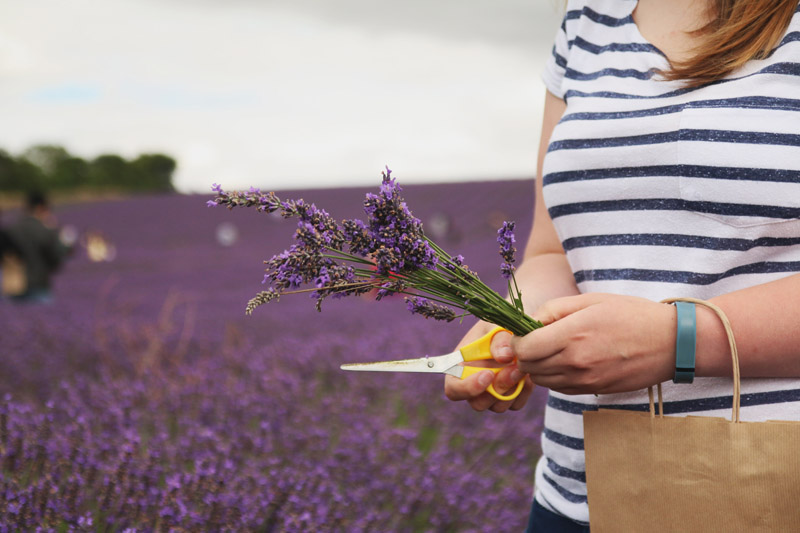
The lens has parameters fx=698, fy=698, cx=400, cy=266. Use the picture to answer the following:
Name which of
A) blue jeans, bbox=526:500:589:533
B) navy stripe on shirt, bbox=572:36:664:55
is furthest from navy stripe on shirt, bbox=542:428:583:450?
navy stripe on shirt, bbox=572:36:664:55

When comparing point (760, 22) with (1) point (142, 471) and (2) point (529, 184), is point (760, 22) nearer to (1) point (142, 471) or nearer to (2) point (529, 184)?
(1) point (142, 471)

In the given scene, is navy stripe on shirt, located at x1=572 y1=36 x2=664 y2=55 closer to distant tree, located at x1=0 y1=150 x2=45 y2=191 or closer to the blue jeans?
the blue jeans

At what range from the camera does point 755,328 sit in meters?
0.82

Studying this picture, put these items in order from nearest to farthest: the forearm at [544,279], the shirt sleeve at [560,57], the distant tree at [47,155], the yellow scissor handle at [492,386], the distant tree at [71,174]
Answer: the yellow scissor handle at [492,386], the forearm at [544,279], the shirt sleeve at [560,57], the distant tree at [71,174], the distant tree at [47,155]

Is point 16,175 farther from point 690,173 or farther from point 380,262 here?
point 690,173

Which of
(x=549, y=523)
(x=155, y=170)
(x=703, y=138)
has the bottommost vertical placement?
(x=549, y=523)

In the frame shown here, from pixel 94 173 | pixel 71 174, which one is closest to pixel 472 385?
pixel 94 173

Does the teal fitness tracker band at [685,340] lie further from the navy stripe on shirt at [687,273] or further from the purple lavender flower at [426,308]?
the purple lavender flower at [426,308]

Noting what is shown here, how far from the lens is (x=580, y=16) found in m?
1.17

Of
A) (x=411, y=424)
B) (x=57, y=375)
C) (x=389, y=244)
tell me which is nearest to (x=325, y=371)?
(x=411, y=424)

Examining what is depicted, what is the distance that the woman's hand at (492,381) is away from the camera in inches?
37.2

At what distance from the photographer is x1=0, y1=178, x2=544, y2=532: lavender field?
60.9 inches

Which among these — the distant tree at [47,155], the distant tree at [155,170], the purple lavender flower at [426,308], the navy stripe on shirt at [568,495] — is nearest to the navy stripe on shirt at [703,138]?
the purple lavender flower at [426,308]

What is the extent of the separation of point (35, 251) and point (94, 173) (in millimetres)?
40365
